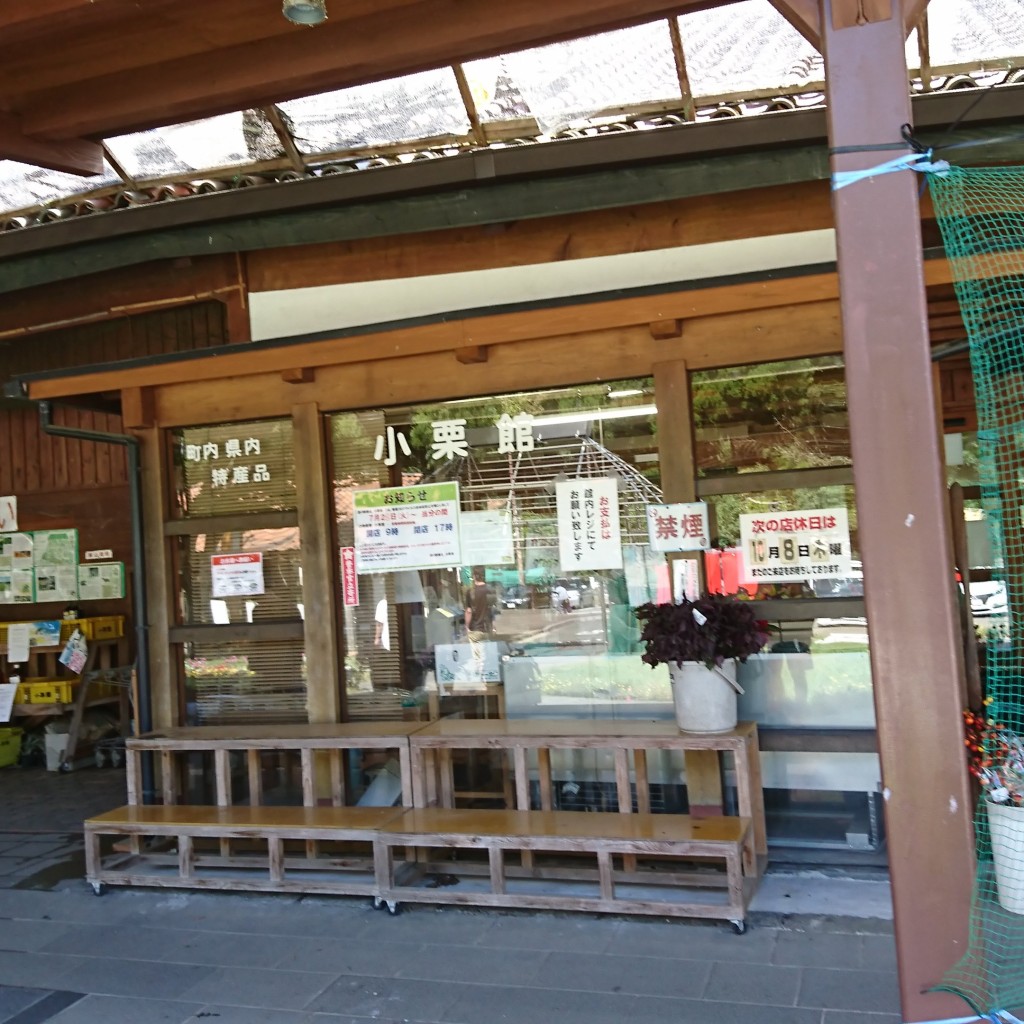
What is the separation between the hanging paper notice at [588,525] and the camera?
5.18 m

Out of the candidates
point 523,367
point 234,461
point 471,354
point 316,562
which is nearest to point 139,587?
point 234,461

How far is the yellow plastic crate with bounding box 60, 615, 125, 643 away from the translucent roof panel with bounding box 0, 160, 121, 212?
12.3 ft

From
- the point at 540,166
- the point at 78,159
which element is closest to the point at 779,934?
the point at 540,166

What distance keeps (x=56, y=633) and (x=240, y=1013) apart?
20.8 ft

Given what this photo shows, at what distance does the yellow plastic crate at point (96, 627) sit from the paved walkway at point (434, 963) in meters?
4.13

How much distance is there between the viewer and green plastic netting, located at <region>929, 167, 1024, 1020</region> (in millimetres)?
3041

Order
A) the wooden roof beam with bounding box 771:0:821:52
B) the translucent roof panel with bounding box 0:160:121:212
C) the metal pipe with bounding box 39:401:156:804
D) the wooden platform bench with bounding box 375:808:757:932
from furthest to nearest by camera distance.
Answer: the translucent roof panel with bounding box 0:160:121:212
the metal pipe with bounding box 39:401:156:804
the wooden platform bench with bounding box 375:808:757:932
the wooden roof beam with bounding box 771:0:821:52

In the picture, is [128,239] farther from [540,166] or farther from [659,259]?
[659,259]

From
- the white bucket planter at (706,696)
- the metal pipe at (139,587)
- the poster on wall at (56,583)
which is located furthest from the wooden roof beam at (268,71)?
the poster on wall at (56,583)

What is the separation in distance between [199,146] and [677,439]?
11.6 ft

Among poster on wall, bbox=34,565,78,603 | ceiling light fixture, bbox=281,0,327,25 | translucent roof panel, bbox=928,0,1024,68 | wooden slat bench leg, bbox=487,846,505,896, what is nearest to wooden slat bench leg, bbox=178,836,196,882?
wooden slat bench leg, bbox=487,846,505,896

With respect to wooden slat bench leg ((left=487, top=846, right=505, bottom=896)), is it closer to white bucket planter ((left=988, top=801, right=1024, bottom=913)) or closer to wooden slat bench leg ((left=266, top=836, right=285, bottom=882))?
wooden slat bench leg ((left=266, top=836, right=285, bottom=882))

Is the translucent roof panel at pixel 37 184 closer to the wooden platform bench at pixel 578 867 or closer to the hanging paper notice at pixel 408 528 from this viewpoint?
the hanging paper notice at pixel 408 528

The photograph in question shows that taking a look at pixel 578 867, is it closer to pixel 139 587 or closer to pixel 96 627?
pixel 139 587
